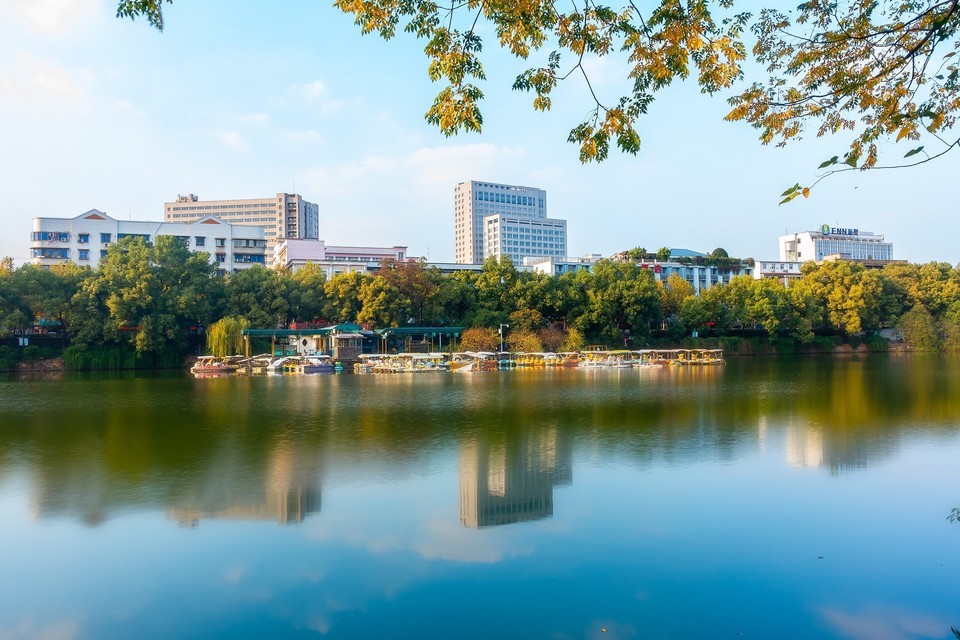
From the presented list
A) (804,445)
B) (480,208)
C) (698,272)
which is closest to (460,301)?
(804,445)

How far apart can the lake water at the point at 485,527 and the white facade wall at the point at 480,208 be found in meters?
112

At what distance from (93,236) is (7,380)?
101 feet

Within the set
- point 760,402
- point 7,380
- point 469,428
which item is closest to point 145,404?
point 469,428

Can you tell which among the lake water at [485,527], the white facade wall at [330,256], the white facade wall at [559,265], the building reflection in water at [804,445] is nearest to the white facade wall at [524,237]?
the white facade wall at [559,265]

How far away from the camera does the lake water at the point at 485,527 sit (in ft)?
20.5

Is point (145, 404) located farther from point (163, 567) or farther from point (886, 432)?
point (886, 432)

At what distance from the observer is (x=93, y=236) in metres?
58.3

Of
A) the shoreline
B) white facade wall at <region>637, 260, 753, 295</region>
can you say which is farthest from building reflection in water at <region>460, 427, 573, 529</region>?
white facade wall at <region>637, 260, 753, 295</region>

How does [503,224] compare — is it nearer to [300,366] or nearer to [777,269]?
[777,269]

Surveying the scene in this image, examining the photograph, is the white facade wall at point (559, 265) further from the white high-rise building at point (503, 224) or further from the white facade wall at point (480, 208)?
the white facade wall at point (480, 208)

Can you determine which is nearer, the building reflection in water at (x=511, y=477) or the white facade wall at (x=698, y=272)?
the building reflection in water at (x=511, y=477)

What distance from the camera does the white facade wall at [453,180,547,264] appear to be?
421 ft

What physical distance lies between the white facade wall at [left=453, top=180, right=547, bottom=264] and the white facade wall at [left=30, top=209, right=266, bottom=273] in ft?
218

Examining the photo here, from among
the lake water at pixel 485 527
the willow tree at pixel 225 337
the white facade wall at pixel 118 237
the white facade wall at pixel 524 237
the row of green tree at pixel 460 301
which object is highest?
the white facade wall at pixel 524 237
